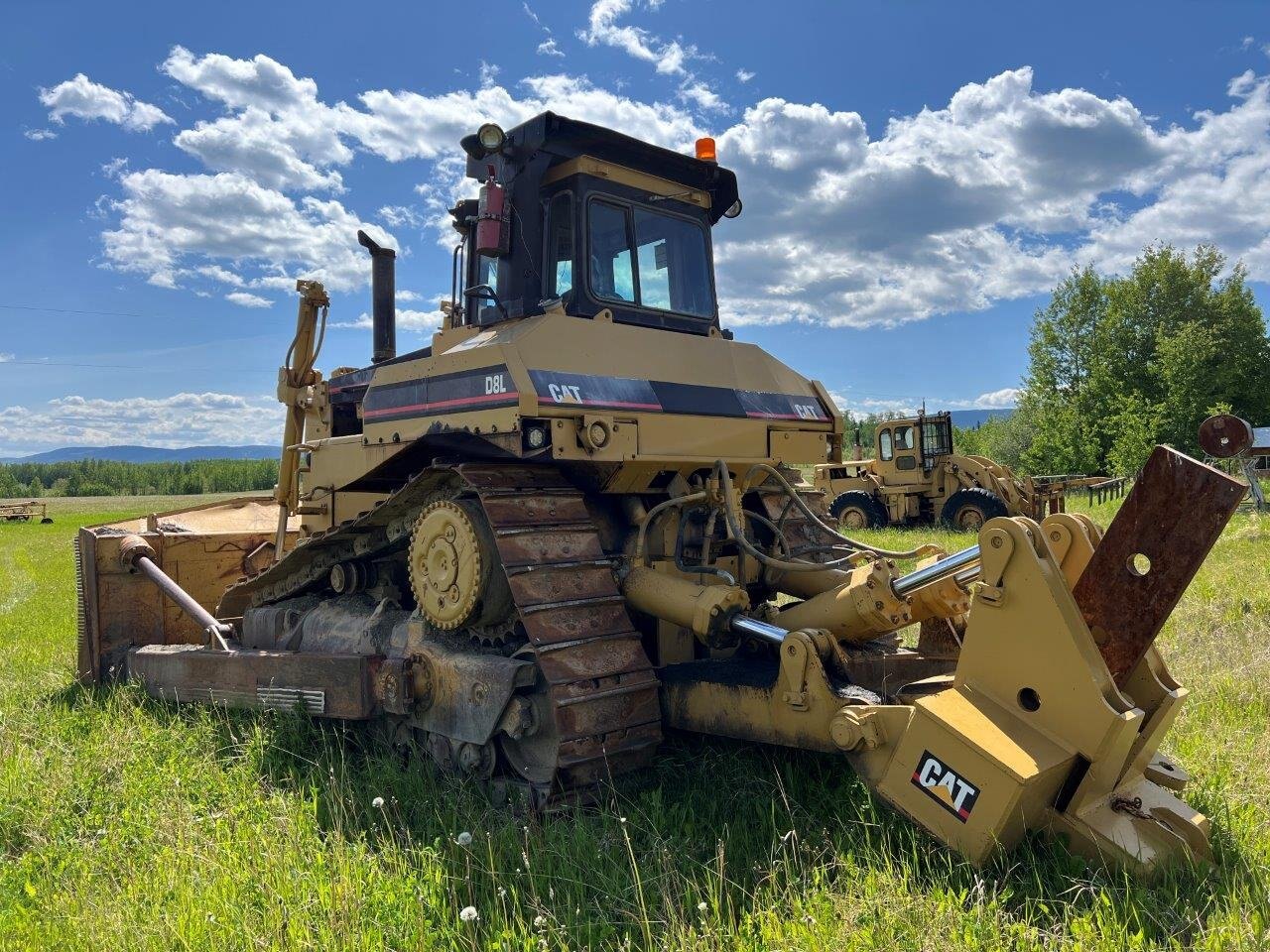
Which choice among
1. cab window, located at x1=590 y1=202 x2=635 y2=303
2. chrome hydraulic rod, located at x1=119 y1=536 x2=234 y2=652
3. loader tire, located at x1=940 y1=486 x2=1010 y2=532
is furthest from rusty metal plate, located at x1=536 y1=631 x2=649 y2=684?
loader tire, located at x1=940 y1=486 x2=1010 y2=532

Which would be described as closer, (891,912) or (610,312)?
(891,912)

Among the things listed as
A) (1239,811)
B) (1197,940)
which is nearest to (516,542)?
(1197,940)

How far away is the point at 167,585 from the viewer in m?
6.98

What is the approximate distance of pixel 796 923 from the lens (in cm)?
304

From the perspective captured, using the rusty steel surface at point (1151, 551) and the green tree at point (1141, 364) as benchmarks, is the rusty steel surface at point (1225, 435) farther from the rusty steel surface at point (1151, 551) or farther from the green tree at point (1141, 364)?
the green tree at point (1141, 364)

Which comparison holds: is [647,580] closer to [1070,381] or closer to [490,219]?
[490,219]

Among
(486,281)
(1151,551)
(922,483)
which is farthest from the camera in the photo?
(922,483)

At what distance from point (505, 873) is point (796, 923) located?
1.21 m

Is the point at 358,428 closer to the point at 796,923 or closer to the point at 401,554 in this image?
the point at 401,554

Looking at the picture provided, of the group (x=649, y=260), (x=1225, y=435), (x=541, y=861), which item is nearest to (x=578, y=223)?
(x=649, y=260)

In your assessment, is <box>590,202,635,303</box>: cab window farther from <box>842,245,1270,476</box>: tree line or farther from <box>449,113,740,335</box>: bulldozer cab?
<box>842,245,1270,476</box>: tree line

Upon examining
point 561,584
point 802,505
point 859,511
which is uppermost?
point 802,505

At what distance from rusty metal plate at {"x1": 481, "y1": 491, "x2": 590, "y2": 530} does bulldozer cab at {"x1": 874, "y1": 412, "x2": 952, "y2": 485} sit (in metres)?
18.8

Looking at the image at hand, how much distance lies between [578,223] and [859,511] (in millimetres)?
18616
